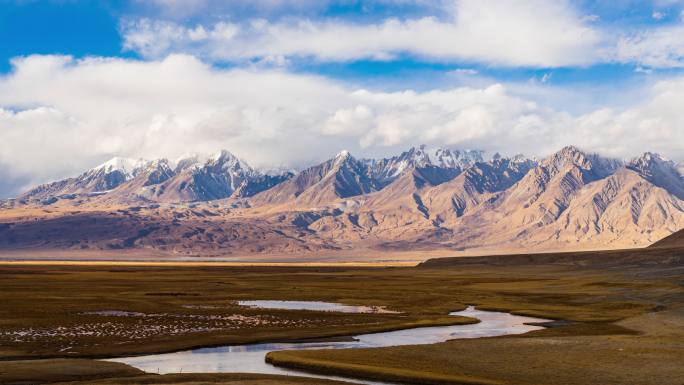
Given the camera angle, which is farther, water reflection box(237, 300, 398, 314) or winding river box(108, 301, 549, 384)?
water reflection box(237, 300, 398, 314)

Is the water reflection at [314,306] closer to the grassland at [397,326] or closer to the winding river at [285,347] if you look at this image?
the grassland at [397,326]

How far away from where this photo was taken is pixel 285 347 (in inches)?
2061

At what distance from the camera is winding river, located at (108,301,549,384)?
42.5 m

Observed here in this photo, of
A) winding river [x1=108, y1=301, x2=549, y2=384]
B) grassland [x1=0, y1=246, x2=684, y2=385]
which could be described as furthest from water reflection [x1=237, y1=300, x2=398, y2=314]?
winding river [x1=108, y1=301, x2=549, y2=384]

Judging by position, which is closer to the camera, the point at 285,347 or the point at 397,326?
the point at 285,347

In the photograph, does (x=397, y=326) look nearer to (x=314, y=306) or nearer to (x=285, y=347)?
(x=285, y=347)

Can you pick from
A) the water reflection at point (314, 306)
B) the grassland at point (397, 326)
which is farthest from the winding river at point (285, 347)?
the water reflection at point (314, 306)

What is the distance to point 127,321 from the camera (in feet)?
211

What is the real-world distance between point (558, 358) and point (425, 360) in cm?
808

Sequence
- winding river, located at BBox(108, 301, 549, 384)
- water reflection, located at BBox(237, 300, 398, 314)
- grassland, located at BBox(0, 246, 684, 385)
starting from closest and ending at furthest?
grassland, located at BBox(0, 246, 684, 385) < winding river, located at BBox(108, 301, 549, 384) < water reflection, located at BBox(237, 300, 398, 314)

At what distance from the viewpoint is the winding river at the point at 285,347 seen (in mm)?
42531

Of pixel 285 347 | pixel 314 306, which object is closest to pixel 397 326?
pixel 285 347

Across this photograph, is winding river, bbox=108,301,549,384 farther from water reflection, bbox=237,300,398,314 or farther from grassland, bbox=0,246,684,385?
water reflection, bbox=237,300,398,314

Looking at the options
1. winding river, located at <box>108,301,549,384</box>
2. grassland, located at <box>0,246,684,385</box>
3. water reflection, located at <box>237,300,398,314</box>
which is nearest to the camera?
grassland, located at <box>0,246,684,385</box>
